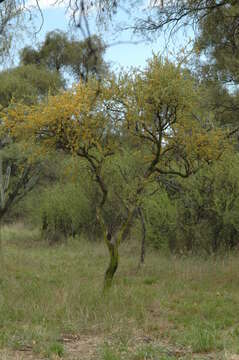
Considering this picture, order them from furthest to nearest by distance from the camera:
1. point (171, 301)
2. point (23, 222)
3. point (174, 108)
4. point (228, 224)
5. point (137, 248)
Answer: point (23, 222)
point (137, 248)
point (228, 224)
point (174, 108)
point (171, 301)

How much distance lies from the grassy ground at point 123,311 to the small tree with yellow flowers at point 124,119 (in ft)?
4.07

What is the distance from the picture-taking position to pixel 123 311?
7551 millimetres

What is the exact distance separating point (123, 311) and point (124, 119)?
3.86 meters

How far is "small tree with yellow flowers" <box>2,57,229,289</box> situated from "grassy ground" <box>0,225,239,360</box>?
1.24m

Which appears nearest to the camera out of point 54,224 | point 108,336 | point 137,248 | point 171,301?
point 108,336

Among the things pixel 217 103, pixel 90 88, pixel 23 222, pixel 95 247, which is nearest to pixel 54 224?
pixel 95 247

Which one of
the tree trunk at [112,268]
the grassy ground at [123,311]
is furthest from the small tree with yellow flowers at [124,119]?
the grassy ground at [123,311]

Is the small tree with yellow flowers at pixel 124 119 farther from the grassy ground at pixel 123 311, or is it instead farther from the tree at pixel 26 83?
the tree at pixel 26 83

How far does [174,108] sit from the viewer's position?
940cm

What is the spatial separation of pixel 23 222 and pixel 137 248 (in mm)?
13516

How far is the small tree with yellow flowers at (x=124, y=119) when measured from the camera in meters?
9.20

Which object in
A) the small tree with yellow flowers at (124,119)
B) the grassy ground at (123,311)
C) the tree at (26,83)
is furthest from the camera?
the tree at (26,83)

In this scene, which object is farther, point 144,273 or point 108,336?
→ point 144,273

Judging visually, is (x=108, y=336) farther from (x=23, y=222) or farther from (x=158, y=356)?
(x=23, y=222)
